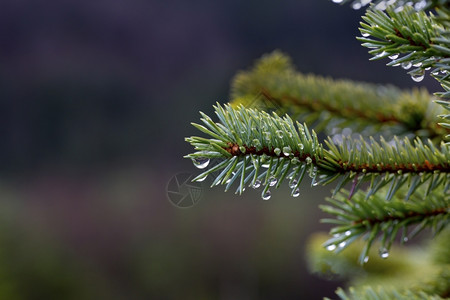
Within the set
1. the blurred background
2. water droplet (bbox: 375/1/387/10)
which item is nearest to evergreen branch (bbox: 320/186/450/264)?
water droplet (bbox: 375/1/387/10)

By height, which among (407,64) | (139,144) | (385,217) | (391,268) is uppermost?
(407,64)

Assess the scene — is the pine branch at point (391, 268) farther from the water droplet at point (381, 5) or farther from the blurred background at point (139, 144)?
the blurred background at point (139, 144)

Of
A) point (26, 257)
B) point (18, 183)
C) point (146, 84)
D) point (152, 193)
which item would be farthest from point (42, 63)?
point (26, 257)

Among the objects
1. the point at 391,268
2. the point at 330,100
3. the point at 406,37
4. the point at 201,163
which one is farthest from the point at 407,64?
the point at 391,268

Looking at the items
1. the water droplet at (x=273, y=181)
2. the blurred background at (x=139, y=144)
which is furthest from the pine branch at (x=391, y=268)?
the blurred background at (x=139, y=144)

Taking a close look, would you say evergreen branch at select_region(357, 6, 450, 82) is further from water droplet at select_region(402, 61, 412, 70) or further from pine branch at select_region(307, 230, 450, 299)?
pine branch at select_region(307, 230, 450, 299)


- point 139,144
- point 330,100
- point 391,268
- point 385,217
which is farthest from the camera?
point 139,144

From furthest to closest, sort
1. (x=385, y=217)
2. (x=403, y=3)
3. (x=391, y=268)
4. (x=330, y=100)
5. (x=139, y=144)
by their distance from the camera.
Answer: (x=139, y=144) < (x=391, y=268) < (x=330, y=100) < (x=385, y=217) < (x=403, y=3)

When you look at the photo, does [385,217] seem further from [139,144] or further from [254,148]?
[139,144]
